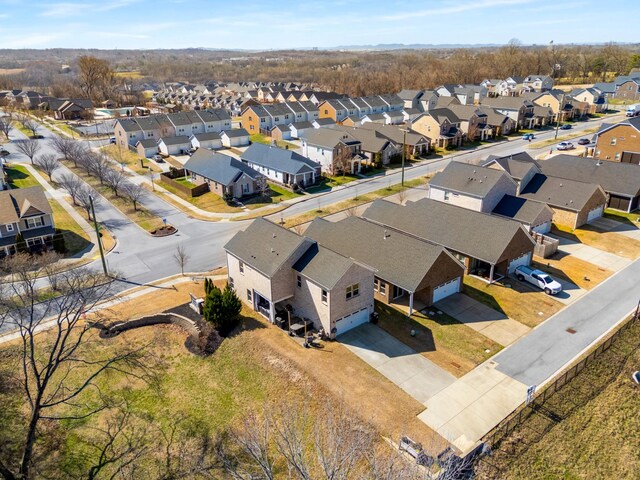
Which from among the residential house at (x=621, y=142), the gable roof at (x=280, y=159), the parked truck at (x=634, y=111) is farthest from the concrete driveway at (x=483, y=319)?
the parked truck at (x=634, y=111)

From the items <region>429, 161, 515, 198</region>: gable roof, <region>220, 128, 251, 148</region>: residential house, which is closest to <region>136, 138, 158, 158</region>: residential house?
<region>220, 128, 251, 148</region>: residential house

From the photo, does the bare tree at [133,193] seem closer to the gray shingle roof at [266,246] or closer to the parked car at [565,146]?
the gray shingle roof at [266,246]

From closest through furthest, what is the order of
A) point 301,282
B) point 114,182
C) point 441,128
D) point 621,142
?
point 301,282 → point 114,182 → point 621,142 → point 441,128

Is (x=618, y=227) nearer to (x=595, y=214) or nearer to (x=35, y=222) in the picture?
(x=595, y=214)

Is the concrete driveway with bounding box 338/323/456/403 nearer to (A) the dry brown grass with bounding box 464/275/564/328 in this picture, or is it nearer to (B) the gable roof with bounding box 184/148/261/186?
(A) the dry brown grass with bounding box 464/275/564/328

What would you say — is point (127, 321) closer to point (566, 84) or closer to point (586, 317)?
point (586, 317)

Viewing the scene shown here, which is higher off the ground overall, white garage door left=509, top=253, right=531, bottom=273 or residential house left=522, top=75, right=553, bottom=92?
residential house left=522, top=75, right=553, bottom=92

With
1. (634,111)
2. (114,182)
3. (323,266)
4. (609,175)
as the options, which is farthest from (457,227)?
(634,111)
